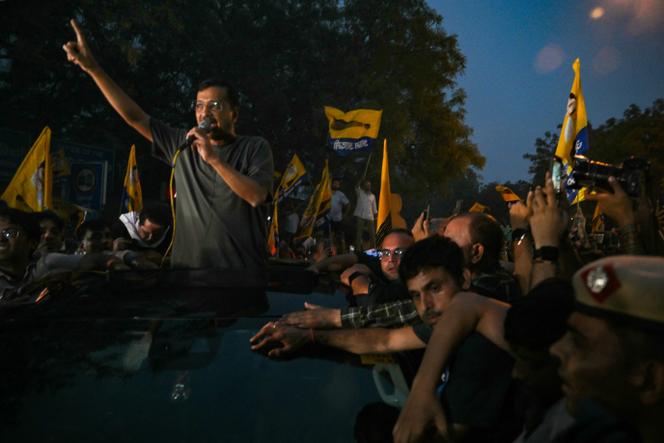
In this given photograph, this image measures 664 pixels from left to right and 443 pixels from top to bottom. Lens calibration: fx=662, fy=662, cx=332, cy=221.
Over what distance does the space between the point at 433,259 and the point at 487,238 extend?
828 millimetres

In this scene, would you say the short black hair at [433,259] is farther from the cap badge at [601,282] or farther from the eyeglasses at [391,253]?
the eyeglasses at [391,253]

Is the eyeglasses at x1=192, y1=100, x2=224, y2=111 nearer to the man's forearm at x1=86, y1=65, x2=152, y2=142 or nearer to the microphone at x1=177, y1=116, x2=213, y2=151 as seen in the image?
the microphone at x1=177, y1=116, x2=213, y2=151

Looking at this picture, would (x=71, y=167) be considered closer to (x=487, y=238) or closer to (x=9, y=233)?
(x=9, y=233)

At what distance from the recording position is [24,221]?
384 cm

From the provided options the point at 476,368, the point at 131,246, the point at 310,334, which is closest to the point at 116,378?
the point at 310,334

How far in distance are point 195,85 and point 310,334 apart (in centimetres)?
2031

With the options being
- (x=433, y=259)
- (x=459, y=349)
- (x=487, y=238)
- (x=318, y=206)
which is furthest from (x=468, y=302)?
(x=318, y=206)

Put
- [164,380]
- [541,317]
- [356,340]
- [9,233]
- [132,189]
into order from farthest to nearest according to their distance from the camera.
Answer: [132,189] → [9,233] → [356,340] → [164,380] → [541,317]

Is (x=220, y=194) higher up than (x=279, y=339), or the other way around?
(x=220, y=194)

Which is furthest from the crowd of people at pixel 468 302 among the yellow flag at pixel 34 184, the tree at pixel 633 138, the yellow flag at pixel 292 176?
the tree at pixel 633 138

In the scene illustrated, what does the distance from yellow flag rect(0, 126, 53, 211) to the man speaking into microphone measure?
5.06 m

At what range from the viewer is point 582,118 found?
20.6ft

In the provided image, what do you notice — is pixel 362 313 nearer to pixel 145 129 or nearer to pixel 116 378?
pixel 116 378

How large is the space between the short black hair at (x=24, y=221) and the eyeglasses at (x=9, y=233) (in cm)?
5
